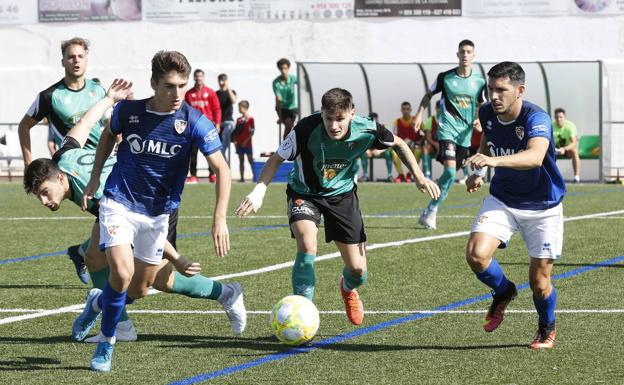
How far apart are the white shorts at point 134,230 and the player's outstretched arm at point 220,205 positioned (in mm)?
468

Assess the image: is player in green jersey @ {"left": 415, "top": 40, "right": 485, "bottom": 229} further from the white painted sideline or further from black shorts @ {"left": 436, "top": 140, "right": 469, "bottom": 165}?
the white painted sideline

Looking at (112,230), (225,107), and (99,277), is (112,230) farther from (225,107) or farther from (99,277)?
(225,107)

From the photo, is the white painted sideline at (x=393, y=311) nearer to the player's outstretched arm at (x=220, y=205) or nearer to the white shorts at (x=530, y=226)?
the white shorts at (x=530, y=226)

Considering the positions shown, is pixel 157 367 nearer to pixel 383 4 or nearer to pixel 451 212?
pixel 451 212

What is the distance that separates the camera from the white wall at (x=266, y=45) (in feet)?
98.5

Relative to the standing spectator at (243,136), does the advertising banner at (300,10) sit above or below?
above

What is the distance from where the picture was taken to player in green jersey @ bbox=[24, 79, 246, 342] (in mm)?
7078

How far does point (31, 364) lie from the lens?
21.6 ft

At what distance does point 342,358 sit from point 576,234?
23.5ft

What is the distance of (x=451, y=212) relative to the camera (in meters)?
16.2

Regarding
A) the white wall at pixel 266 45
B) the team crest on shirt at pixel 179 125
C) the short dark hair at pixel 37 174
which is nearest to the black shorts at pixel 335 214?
the team crest on shirt at pixel 179 125

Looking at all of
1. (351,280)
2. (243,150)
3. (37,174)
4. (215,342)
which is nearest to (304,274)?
(351,280)

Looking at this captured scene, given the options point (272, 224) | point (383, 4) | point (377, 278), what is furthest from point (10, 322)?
point (383, 4)

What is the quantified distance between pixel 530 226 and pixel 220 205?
1.93 m
